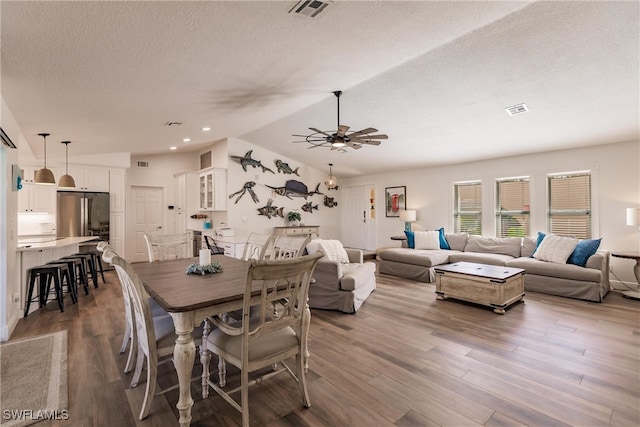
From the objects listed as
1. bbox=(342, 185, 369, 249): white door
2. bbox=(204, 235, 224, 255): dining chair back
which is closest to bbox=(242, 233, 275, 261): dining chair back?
bbox=(204, 235, 224, 255): dining chair back

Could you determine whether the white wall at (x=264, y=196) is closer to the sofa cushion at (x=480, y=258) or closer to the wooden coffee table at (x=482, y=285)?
the sofa cushion at (x=480, y=258)

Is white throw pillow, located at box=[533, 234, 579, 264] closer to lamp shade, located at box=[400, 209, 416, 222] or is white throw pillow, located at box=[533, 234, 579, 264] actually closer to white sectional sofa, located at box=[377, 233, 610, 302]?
white sectional sofa, located at box=[377, 233, 610, 302]

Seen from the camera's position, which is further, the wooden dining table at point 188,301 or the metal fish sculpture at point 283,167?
the metal fish sculpture at point 283,167

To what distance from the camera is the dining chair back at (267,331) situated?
168cm

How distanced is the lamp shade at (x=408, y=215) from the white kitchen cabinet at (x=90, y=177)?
6.60 meters

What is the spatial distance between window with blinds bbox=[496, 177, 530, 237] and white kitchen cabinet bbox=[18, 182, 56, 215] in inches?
347

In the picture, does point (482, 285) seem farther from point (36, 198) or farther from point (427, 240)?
point (36, 198)

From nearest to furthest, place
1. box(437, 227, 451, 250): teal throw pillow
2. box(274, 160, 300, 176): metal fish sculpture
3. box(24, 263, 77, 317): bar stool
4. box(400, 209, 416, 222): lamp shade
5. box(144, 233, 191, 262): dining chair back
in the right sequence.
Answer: box(144, 233, 191, 262): dining chair back → box(24, 263, 77, 317): bar stool → box(437, 227, 451, 250): teal throw pillow → box(400, 209, 416, 222): lamp shade → box(274, 160, 300, 176): metal fish sculpture

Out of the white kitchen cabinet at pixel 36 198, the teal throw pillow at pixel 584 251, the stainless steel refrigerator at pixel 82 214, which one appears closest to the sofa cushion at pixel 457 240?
the teal throw pillow at pixel 584 251

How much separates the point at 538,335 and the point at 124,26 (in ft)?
14.4

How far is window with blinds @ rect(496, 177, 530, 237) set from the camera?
20.2 ft

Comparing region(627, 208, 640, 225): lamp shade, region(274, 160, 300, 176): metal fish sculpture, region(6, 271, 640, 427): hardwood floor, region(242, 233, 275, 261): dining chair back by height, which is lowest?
region(6, 271, 640, 427): hardwood floor

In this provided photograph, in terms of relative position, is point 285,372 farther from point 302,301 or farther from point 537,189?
point 537,189

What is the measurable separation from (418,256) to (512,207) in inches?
91.4
